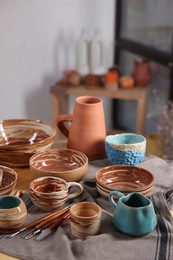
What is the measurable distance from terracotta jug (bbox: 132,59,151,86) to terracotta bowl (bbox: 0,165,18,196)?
160cm

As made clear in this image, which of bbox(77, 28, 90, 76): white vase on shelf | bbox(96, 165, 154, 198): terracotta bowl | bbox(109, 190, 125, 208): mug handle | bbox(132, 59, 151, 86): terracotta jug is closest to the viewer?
bbox(109, 190, 125, 208): mug handle

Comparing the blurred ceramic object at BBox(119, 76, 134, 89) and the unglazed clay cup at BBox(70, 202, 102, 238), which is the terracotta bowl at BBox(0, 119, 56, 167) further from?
the blurred ceramic object at BBox(119, 76, 134, 89)

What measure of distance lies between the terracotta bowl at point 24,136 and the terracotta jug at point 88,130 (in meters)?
0.07

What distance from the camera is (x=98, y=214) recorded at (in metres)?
0.91

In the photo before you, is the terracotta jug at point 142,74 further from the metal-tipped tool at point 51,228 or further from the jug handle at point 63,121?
the metal-tipped tool at point 51,228

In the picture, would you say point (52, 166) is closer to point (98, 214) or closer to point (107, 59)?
point (98, 214)

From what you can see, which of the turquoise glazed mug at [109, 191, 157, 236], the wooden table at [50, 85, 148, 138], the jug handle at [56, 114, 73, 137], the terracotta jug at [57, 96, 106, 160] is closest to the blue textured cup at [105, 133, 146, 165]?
the terracotta jug at [57, 96, 106, 160]

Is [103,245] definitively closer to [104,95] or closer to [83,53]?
[104,95]

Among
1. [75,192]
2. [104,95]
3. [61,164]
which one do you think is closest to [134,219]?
[75,192]

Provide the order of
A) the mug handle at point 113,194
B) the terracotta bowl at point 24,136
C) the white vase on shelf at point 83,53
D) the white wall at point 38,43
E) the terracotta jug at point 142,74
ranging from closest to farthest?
the mug handle at point 113,194
the terracotta bowl at point 24,136
the white wall at point 38,43
the terracotta jug at point 142,74
the white vase on shelf at point 83,53

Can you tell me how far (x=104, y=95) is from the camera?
8.25ft

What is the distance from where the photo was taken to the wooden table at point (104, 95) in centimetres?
249

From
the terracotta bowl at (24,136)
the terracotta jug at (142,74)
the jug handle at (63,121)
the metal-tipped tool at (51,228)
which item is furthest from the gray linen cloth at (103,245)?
the terracotta jug at (142,74)

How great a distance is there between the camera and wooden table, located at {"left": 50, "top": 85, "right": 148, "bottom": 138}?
2.49 m
